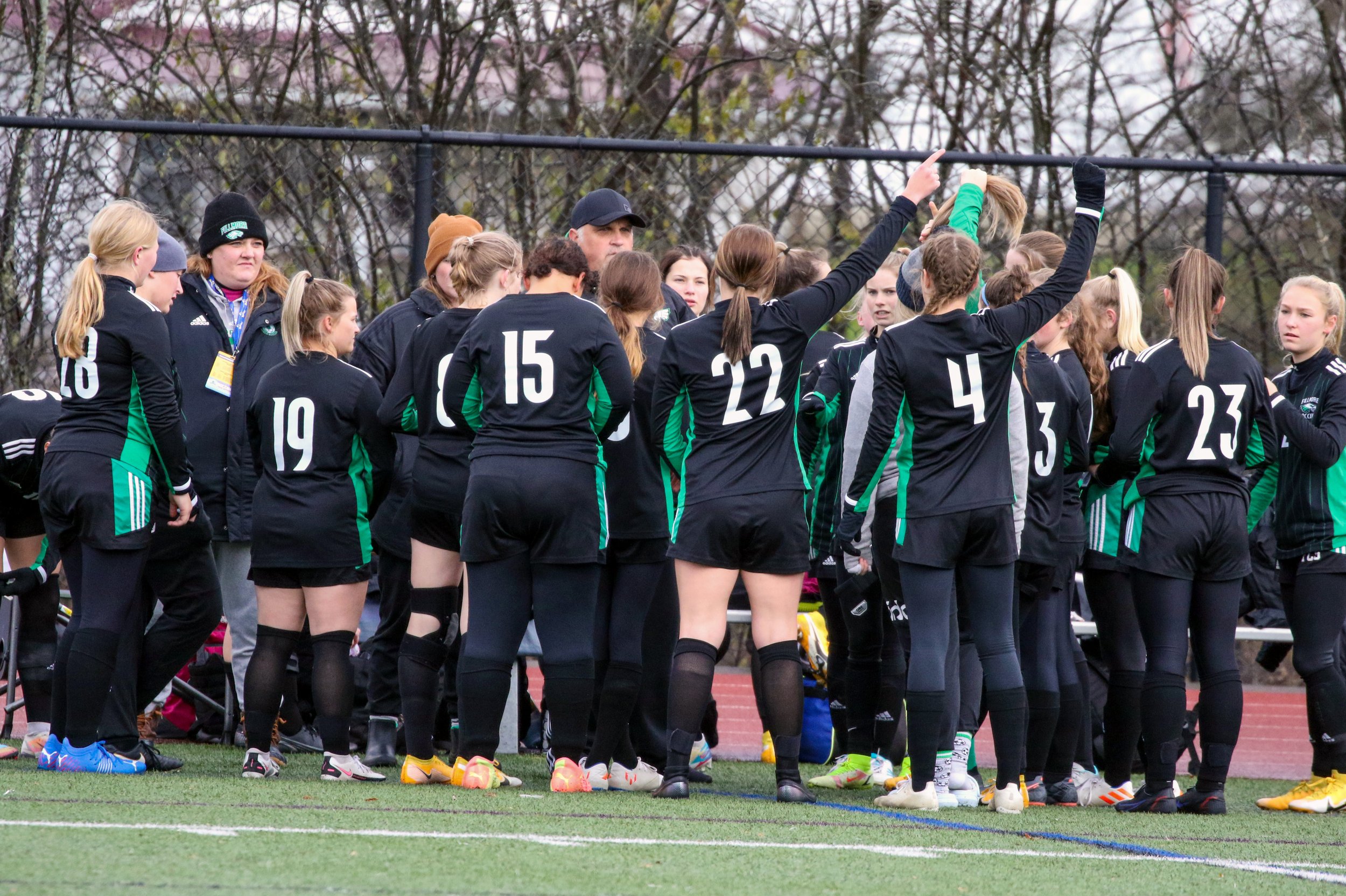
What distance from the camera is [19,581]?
6.25 metres

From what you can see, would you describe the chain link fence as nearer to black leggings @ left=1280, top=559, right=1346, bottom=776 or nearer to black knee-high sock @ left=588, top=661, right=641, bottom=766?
black leggings @ left=1280, top=559, right=1346, bottom=776

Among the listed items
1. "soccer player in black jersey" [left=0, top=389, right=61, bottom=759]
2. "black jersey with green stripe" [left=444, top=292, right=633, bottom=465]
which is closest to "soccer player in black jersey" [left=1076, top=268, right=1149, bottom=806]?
"black jersey with green stripe" [left=444, top=292, right=633, bottom=465]

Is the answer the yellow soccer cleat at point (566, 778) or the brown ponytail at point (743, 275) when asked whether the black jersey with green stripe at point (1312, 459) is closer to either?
the brown ponytail at point (743, 275)

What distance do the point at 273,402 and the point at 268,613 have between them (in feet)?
2.44

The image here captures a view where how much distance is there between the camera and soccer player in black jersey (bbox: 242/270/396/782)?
17.7 feet

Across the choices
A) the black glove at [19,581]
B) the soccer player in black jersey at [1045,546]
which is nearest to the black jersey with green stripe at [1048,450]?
the soccer player in black jersey at [1045,546]

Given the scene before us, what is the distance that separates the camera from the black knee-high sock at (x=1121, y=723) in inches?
222

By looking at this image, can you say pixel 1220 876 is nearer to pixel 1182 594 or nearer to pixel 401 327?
pixel 1182 594

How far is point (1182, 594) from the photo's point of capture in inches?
210

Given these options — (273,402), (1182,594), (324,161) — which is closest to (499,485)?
(273,402)

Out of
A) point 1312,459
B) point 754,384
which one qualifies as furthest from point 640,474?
point 1312,459

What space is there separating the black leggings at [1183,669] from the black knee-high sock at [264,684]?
Answer: 110 inches

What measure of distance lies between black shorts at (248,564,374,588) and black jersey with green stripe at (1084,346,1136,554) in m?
2.61

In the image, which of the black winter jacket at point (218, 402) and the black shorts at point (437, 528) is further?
the black winter jacket at point (218, 402)
